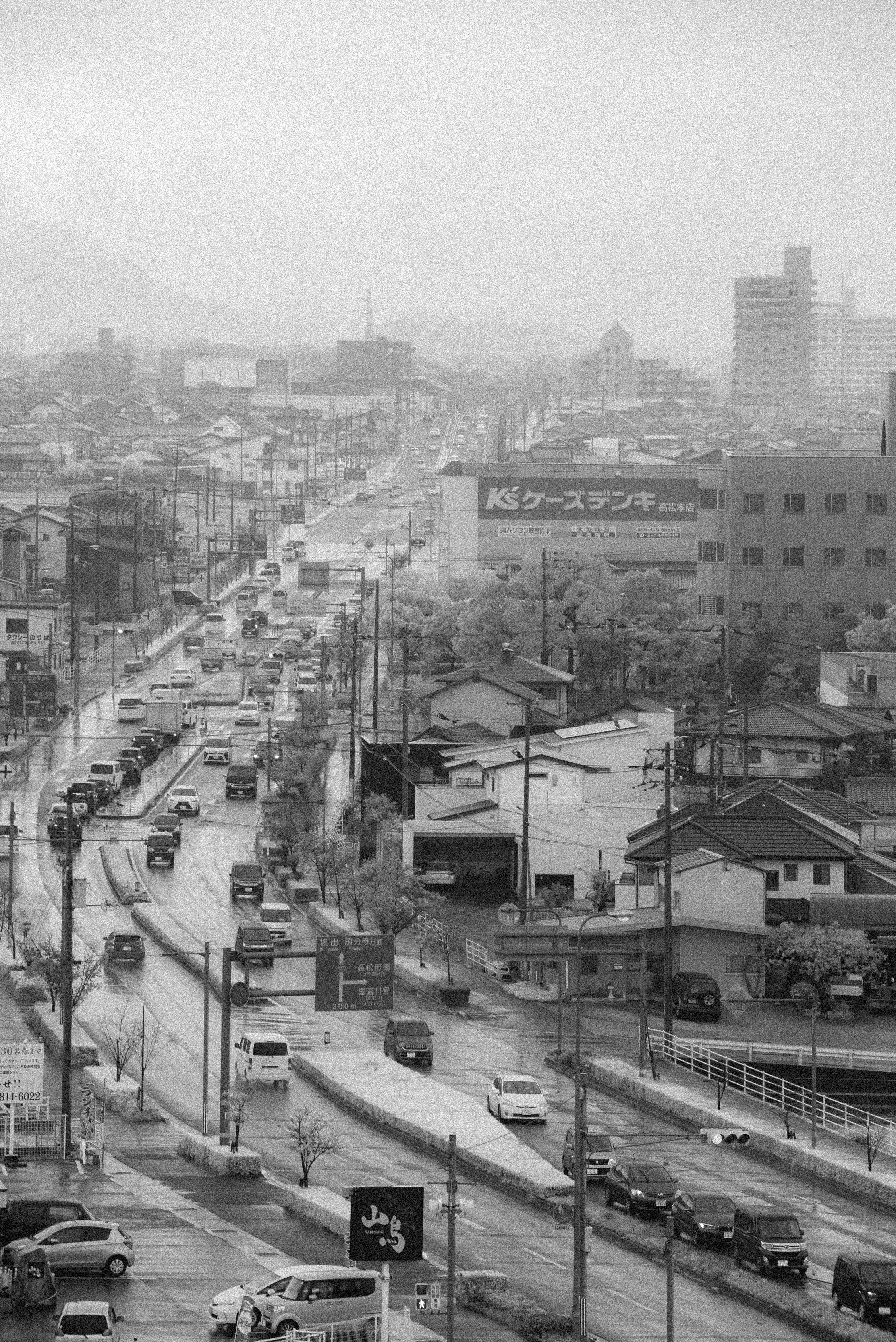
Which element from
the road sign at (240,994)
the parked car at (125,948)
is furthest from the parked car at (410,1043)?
the road sign at (240,994)

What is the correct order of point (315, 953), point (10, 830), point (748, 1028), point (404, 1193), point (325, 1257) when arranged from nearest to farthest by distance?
point (404, 1193), point (325, 1257), point (315, 953), point (748, 1028), point (10, 830)

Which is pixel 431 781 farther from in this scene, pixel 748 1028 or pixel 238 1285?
pixel 238 1285

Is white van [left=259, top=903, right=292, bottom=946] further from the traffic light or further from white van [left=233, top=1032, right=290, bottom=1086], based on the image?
the traffic light

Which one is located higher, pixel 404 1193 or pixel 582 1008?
pixel 404 1193

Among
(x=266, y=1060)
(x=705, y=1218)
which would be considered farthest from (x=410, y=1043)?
(x=705, y=1218)

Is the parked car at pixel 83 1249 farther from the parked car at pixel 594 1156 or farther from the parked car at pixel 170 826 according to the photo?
the parked car at pixel 170 826

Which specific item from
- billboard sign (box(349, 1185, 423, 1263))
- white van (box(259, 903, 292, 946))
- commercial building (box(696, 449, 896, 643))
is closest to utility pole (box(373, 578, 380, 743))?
commercial building (box(696, 449, 896, 643))

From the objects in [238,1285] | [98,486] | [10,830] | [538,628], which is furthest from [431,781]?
[98,486]
